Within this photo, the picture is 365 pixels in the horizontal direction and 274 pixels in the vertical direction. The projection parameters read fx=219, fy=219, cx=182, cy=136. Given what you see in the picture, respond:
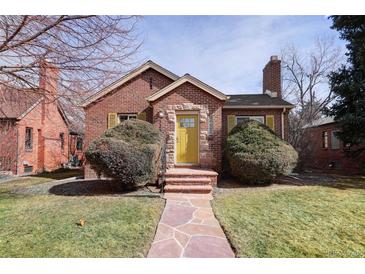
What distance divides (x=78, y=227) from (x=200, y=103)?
20.4ft

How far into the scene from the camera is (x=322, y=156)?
1709 cm

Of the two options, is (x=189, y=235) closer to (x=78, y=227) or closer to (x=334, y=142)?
(x=78, y=227)

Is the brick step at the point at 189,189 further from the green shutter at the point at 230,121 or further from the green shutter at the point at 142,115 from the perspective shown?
the green shutter at the point at 230,121

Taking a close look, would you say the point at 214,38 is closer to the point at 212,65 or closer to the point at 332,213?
the point at 212,65

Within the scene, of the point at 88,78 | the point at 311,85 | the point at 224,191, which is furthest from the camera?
the point at 311,85

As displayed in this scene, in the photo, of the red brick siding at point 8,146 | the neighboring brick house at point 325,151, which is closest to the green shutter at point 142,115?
the red brick siding at point 8,146

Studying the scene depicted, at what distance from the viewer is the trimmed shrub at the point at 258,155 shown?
24.0ft

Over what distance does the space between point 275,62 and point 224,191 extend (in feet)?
29.4

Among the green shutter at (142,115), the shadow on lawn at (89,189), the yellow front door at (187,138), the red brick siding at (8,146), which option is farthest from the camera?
the red brick siding at (8,146)

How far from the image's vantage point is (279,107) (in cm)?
1011

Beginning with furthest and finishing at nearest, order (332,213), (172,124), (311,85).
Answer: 1. (311,85)
2. (172,124)
3. (332,213)

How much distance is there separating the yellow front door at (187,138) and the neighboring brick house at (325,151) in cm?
816

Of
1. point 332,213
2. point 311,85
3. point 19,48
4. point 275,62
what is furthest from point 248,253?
point 311,85

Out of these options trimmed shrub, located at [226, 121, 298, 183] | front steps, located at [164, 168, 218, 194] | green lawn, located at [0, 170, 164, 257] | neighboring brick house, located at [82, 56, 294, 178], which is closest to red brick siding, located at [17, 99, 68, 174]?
neighboring brick house, located at [82, 56, 294, 178]
